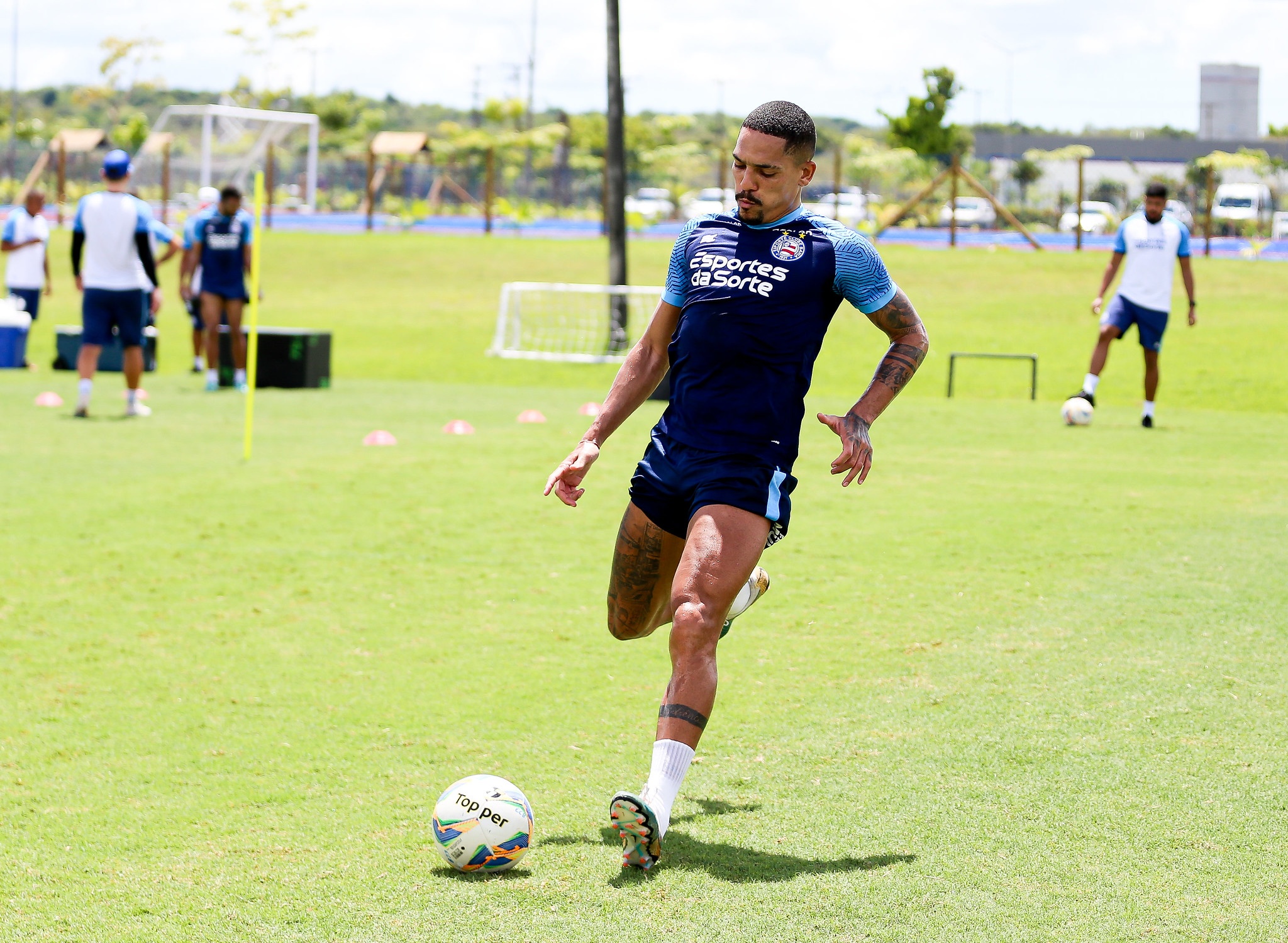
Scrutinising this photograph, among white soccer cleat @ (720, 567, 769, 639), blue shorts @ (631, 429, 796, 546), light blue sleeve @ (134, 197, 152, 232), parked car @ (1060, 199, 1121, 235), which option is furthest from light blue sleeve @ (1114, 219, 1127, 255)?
parked car @ (1060, 199, 1121, 235)

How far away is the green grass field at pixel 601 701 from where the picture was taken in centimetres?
374

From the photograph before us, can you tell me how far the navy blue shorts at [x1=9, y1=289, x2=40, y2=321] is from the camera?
794 inches

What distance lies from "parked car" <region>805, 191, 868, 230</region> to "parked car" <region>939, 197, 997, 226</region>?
8.12ft

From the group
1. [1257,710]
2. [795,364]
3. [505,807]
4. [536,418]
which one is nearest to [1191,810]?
[1257,710]

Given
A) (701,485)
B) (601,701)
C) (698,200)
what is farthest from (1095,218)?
(701,485)

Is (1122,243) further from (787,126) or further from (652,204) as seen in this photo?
(652,204)

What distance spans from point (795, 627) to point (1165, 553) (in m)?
2.99

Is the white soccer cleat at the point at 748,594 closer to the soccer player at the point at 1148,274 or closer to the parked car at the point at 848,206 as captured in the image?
the soccer player at the point at 1148,274

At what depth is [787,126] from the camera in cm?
437

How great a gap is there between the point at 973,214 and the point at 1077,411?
118ft

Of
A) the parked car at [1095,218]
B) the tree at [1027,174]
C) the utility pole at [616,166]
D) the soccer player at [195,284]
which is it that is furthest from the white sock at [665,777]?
the tree at [1027,174]

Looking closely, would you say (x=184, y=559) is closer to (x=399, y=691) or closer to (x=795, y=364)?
(x=399, y=691)

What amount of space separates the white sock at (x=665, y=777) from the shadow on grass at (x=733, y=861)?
0.46ft

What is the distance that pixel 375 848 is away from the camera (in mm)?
4066
